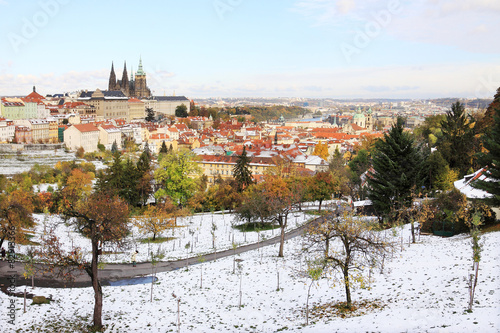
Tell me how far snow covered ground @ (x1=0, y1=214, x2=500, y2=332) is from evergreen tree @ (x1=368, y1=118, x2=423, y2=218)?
527 cm

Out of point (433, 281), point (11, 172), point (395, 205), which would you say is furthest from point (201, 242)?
point (11, 172)

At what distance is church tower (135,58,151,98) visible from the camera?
160 m

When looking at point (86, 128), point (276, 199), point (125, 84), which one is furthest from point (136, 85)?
point (276, 199)

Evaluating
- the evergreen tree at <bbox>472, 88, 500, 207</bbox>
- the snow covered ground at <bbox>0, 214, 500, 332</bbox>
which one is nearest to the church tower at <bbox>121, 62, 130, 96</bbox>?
the snow covered ground at <bbox>0, 214, 500, 332</bbox>

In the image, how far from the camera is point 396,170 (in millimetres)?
23406

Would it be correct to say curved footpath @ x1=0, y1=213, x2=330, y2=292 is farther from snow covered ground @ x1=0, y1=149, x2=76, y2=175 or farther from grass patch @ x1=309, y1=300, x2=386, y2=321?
snow covered ground @ x1=0, y1=149, x2=76, y2=175

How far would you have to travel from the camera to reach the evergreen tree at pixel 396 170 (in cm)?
2339

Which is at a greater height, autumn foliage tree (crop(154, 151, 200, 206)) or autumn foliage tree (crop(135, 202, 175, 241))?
autumn foliage tree (crop(154, 151, 200, 206))

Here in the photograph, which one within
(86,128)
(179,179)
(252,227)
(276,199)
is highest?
(86,128)

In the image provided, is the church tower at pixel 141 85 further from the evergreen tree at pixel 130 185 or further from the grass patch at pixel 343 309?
the grass patch at pixel 343 309

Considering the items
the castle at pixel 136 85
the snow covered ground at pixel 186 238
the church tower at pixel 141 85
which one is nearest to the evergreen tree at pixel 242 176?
the snow covered ground at pixel 186 238

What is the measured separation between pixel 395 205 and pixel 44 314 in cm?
1775

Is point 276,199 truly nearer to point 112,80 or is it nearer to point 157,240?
point 157,240

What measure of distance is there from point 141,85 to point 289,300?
156876 mm
